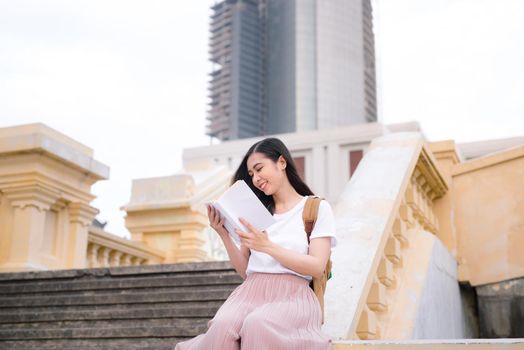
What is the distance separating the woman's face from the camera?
2.77 m

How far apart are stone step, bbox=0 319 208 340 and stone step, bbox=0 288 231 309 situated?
0.65ft

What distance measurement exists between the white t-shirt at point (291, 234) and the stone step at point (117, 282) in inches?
59.0

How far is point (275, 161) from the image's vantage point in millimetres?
2799

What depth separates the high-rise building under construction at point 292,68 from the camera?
306ft

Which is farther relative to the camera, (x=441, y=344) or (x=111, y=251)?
(x=111, y=251)

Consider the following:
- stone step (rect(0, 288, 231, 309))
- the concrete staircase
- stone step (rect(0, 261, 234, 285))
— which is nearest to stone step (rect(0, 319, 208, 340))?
the concrete staircase

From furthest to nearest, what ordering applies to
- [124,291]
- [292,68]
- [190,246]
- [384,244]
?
[292,68] < [190,246] < [124,291] < [384,244]

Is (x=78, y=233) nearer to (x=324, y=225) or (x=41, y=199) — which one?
(x=41, y=199)

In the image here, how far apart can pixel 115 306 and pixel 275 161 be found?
210cm

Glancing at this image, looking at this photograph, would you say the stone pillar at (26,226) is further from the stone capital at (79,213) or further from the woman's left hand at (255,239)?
the woman's left hand at (255,239)

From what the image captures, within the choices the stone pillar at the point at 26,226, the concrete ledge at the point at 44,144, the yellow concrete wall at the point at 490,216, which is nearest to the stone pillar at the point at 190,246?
the concrete ledge at the point at 44,144

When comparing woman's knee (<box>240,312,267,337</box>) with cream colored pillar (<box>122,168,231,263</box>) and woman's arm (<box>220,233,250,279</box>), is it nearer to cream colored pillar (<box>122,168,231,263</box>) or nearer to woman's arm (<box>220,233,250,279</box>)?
woman's arm (<box>220,233,250,279</box>)

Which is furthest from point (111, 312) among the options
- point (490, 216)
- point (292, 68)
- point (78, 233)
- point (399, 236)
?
point (292, 68)

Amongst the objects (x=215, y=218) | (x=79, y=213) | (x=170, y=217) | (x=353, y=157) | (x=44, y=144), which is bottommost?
(x=215, y=218)
